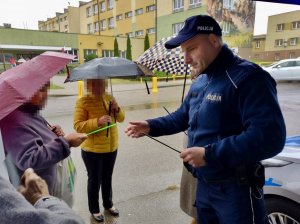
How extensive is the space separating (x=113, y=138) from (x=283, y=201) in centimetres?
178

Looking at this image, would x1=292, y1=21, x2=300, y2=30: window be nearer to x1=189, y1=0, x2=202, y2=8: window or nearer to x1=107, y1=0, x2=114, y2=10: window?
x1=189, y1=0, x2=202, y2=8: window

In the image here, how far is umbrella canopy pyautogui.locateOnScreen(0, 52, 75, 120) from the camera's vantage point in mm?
1434

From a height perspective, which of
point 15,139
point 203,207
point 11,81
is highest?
point 11,81

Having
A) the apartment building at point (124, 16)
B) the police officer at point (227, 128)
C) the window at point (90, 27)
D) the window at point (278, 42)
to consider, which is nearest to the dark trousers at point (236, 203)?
the police officer at point (227, 128)

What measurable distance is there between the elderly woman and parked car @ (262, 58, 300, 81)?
18.5 m

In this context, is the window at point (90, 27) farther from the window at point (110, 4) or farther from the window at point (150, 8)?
the window at point (150, 8)

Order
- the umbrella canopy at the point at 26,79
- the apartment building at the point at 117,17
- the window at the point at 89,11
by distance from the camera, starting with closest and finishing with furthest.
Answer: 1. the umbrella canopy at the point at 26,79
2. the apartment building at the point at 117,17
3. the window at the point at 89,11

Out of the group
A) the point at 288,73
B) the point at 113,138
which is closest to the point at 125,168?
the point at 113,138

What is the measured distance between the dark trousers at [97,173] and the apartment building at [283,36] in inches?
1841

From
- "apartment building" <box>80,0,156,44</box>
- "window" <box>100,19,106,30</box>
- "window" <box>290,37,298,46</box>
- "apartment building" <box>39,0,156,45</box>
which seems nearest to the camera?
"apartment building" <box>80,0,156,44</box>

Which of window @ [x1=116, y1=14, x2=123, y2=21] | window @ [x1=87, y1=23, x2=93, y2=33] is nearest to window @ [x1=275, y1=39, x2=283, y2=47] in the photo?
window @ [x1=116, y1=14, x2=123, y2=21]

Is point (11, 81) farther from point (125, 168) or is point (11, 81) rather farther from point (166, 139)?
point (166, 139)

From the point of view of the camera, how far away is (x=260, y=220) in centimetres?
180

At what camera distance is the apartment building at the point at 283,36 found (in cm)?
4272
